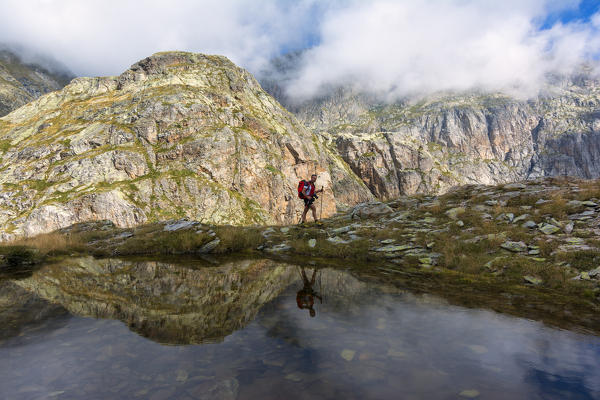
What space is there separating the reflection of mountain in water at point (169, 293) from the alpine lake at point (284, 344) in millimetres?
53

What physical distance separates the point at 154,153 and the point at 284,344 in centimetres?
12119

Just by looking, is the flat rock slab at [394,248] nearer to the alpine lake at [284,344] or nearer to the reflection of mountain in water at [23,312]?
the alpine lake at [284,344]

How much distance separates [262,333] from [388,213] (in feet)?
56.9

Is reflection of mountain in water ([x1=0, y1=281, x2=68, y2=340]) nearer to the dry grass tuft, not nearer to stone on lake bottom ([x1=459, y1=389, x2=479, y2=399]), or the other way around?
stone on lake bottom ([x1=459, y1=389, x2=479, y2=399])

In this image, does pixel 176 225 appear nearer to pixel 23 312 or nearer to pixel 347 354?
pixel 23 312

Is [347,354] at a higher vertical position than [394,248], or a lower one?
lower

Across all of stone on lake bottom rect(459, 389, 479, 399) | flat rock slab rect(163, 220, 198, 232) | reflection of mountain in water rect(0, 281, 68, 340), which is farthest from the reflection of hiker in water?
flat rock slab rect(163, 220, 198, 232)

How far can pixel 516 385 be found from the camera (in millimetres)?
3625

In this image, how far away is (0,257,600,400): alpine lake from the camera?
3561mm

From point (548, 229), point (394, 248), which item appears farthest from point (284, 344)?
point (548, 229)

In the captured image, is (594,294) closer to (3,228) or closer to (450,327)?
(450,327)

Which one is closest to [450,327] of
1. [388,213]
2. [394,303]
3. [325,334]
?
[394,303]

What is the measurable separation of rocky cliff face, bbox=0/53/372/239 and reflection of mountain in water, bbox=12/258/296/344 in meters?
91.8

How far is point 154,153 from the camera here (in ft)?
360
